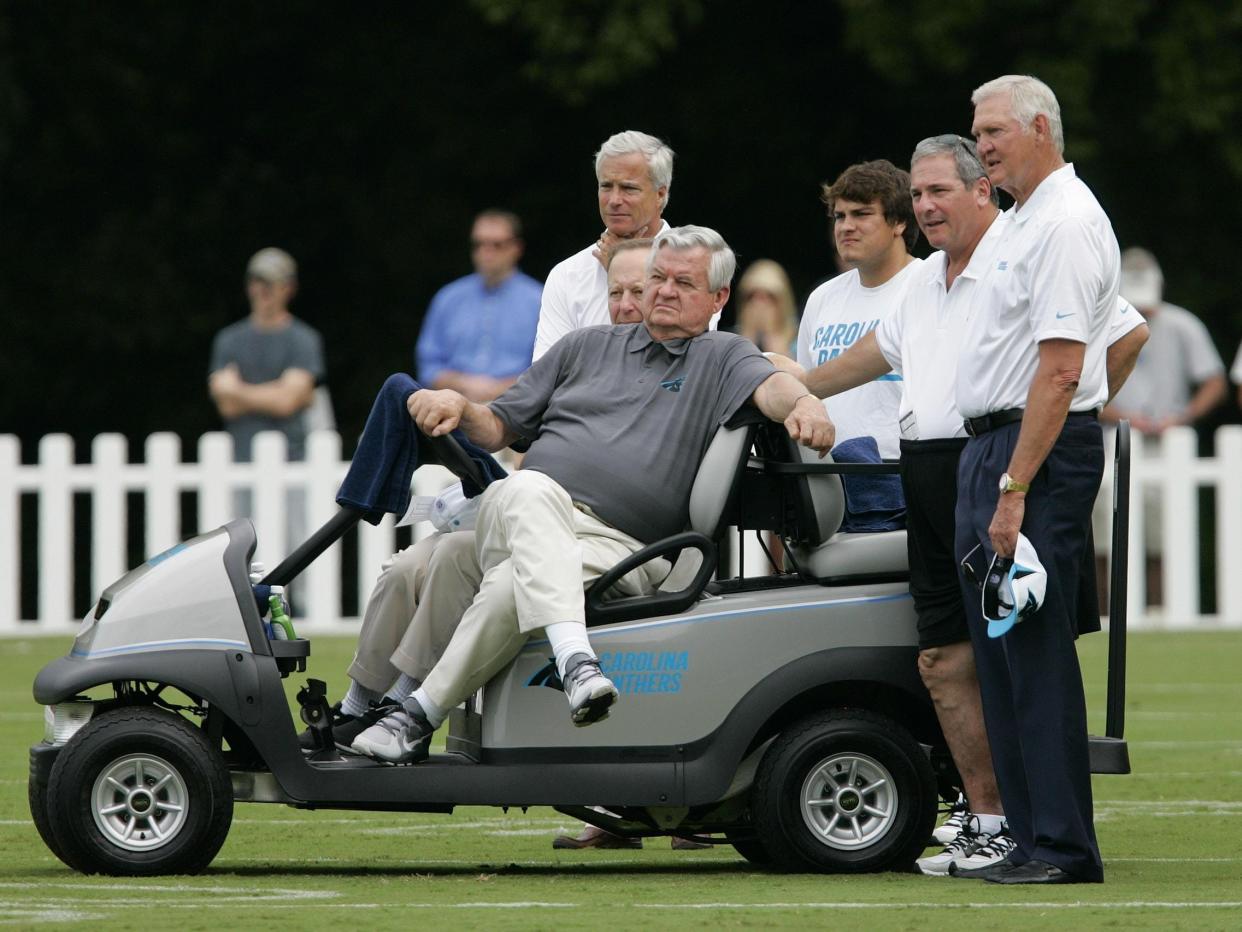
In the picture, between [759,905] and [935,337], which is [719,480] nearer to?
[935,337]

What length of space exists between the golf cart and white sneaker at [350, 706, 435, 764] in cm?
5

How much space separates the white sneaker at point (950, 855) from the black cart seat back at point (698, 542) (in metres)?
0.91

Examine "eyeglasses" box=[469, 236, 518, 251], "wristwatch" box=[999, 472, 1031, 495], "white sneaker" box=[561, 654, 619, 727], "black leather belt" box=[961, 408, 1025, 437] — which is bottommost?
"white sneaker" box=[561, 654, 619, 727]

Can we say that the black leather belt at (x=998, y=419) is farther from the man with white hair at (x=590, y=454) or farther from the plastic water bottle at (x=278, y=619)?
the plastic water bottle at (x=278, y=619)

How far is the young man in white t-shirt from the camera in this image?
8.10m

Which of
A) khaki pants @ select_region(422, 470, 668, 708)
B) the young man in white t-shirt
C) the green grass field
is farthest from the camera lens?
the young man in white t-shirt

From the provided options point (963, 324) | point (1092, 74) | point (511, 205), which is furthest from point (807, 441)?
point (511, 205)

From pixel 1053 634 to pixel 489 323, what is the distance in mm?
7500

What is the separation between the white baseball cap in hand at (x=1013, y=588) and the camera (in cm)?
672

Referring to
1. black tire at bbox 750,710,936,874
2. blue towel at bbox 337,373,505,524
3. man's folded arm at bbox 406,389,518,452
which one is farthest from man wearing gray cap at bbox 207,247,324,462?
black tire at bbox 750,710,936,874

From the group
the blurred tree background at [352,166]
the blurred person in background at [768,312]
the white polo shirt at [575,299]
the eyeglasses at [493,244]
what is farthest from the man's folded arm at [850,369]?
the blurred tree background at [352,166]

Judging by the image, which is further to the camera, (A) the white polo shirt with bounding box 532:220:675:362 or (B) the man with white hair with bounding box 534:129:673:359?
(A) the white polo shirt with bounding box 532:220:675:362

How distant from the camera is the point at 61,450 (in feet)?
52.0

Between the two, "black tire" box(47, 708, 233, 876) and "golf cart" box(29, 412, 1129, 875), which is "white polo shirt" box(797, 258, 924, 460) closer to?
"golf cart" box(29, 412, 1129, 875)
